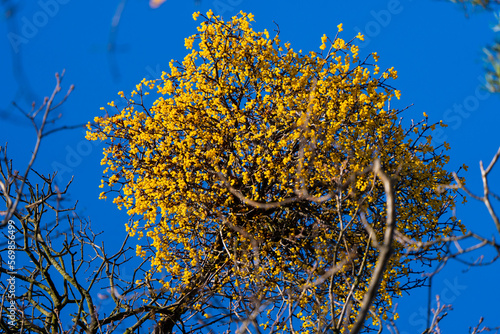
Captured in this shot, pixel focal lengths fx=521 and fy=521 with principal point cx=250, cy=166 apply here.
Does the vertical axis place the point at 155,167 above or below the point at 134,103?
below

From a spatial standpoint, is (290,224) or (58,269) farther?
(290,224)

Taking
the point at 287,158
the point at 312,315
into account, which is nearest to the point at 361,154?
the point at 287,158

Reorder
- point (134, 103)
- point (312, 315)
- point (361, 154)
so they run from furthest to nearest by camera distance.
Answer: point (134, 103), point (312, 315), point (361, 154)

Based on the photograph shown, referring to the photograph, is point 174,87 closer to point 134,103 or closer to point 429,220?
point 134,103

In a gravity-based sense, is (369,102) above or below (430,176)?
above

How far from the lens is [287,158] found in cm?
623

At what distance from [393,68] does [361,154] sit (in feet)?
4.85

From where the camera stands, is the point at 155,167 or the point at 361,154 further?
the point at 155,167

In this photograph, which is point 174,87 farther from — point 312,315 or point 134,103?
point 312,315

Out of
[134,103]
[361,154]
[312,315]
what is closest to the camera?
[361,154]

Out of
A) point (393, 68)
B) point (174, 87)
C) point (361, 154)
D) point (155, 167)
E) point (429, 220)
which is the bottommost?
point (429, 220)

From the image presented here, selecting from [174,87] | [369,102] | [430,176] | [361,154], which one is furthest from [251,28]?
[430,176]

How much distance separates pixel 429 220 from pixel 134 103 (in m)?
4.33

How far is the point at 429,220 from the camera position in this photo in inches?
268
